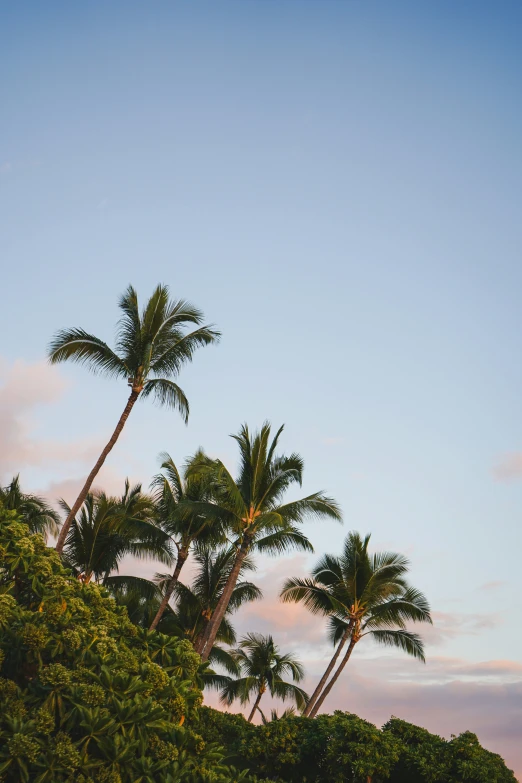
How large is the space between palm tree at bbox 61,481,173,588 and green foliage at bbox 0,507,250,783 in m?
13.5

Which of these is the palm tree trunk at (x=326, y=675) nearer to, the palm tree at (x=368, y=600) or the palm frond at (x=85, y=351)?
the palm tree at (x=368, y=600)

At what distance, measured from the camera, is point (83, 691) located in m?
7.51

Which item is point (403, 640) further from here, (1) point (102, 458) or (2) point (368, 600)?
(1) point (102, 458)


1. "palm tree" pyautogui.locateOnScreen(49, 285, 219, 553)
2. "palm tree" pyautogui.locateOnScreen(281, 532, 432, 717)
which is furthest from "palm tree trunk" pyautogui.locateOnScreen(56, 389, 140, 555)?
"palm tree" pyautogui.locateOnScreen(281, 532, 432, 717)

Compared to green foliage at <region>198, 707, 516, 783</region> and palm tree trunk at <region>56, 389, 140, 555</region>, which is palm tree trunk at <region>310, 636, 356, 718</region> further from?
palm tree trunk at <region>56, 389, 140, 555</region>

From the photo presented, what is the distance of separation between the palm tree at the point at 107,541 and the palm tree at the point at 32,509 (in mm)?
2071

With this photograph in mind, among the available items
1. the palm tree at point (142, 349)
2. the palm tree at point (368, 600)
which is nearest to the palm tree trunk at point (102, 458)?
the palm tree at point (142, 349)

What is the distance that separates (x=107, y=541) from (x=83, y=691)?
1752 centimetres

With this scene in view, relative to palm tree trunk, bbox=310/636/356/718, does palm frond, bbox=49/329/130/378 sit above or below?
above

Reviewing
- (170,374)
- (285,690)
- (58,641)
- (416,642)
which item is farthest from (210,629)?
(285,690)

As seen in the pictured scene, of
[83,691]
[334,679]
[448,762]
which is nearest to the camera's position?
[83,691]

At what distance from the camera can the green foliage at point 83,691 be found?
7117mm

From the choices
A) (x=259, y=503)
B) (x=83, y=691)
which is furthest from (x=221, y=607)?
(x=83, y=691)

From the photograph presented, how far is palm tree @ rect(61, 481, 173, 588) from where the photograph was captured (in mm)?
24016
